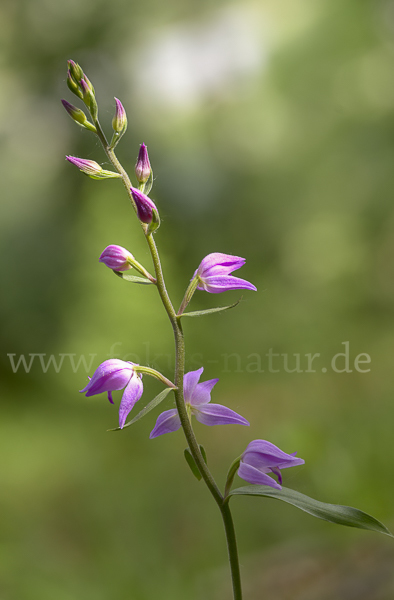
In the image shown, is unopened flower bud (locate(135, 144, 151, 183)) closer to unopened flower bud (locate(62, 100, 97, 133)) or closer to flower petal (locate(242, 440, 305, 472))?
unopened flower bud (locate(62, 100, 97, 133))

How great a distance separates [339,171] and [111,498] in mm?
4382

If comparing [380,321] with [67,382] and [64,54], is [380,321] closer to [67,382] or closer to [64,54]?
[67,382]

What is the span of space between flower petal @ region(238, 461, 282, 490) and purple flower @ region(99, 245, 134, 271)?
1.16 ft

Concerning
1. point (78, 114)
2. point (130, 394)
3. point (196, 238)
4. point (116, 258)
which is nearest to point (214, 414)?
point (130, 394)

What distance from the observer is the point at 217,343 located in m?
4.76

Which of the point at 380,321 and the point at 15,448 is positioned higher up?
the point at 380,321

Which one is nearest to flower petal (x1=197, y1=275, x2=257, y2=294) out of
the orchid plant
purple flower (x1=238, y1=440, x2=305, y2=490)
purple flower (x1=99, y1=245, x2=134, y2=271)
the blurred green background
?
the orchid plant

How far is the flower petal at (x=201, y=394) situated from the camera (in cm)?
76

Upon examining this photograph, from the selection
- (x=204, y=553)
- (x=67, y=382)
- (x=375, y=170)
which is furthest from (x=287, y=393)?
(x=375, y=170)

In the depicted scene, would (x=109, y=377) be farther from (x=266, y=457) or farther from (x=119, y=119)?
(x=119, y=119)

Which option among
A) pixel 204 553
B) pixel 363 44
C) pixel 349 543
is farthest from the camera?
pixel 363 44

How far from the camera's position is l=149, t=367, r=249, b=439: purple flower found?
0.75 meters

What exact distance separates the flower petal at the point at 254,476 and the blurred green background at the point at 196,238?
2.07 meters

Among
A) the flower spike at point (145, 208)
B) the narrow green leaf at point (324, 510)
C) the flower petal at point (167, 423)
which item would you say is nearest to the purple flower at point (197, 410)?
the flower petal at point (167, 423)
